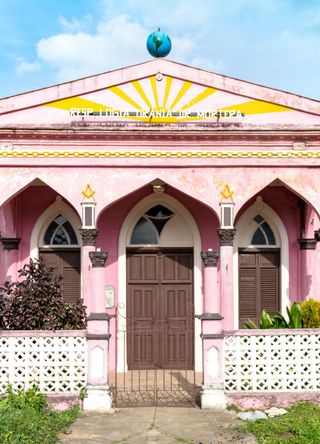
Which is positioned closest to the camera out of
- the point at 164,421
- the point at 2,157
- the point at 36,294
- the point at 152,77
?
the point at 164,421

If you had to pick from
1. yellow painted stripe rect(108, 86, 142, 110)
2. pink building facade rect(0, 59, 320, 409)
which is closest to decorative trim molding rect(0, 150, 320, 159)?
pink building facade rect(0, 59, 320, 409)

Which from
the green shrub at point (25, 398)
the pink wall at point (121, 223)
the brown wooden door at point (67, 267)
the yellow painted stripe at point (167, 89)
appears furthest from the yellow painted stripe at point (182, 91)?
the green shrub at point (25, 398)

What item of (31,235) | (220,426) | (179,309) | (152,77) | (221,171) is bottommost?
(220,426)

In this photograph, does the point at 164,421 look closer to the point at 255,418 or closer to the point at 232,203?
the point at 255,418

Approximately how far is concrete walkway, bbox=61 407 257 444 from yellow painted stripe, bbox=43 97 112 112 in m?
5.11

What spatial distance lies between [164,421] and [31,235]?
502cm

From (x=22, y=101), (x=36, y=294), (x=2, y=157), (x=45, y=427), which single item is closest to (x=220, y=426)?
(x=45, y=427)

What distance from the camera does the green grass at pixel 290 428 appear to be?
6870mm

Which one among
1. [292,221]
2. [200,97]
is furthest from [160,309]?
[200,97]

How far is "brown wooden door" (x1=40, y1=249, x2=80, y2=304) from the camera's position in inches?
449

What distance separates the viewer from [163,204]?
11.4 metres

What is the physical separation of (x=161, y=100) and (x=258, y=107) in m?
1.72

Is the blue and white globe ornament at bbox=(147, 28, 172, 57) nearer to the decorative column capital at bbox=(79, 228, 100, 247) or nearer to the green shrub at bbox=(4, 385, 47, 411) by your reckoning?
the decorative column capital at bbox=(79, 228, 100, 247)

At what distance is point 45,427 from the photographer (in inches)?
288
